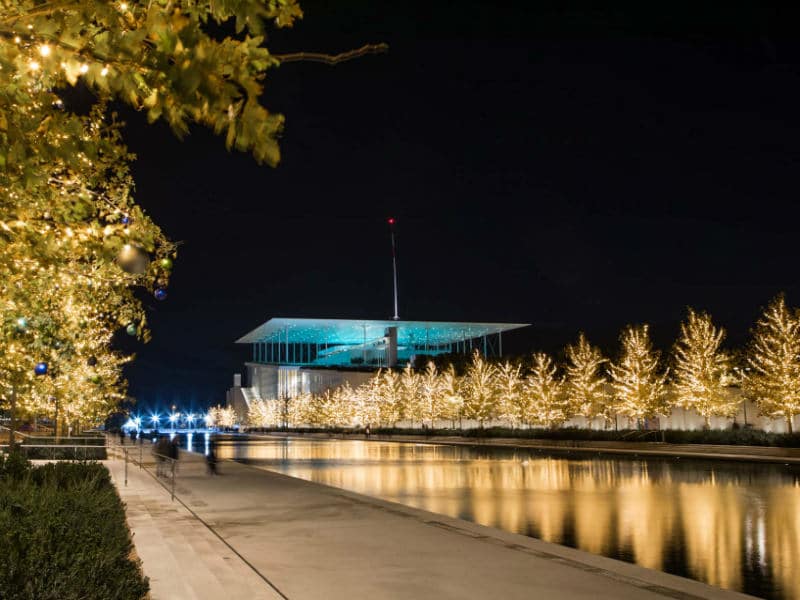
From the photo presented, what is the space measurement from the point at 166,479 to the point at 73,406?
10736 millimetres

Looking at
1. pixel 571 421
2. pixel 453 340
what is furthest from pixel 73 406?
pixel 453 340

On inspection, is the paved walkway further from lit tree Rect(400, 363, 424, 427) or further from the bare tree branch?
lit tree Rect(400, 363, 424, 427)

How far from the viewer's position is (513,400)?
65000 mm

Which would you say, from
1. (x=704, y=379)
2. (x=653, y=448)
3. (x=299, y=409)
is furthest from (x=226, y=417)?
(x=653, y=448)

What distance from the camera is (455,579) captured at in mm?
10336

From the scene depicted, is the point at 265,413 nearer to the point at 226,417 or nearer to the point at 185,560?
the point at 226,417

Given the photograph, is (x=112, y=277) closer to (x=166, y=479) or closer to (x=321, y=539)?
(x=321, y=539)

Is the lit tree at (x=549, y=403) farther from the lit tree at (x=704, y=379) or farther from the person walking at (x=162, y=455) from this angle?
the person walking at (x=162, y=455)

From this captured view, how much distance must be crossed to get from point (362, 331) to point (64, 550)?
4365 inches

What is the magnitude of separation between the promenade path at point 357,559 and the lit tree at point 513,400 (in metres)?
Answer: 46.2

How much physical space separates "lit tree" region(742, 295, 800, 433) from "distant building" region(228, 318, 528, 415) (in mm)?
67561

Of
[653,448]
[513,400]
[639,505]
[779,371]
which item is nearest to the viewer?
[639,505]

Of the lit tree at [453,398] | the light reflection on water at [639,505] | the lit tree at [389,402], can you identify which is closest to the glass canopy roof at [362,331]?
the lit tree at [389,402]

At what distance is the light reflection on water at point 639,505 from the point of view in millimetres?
12250
